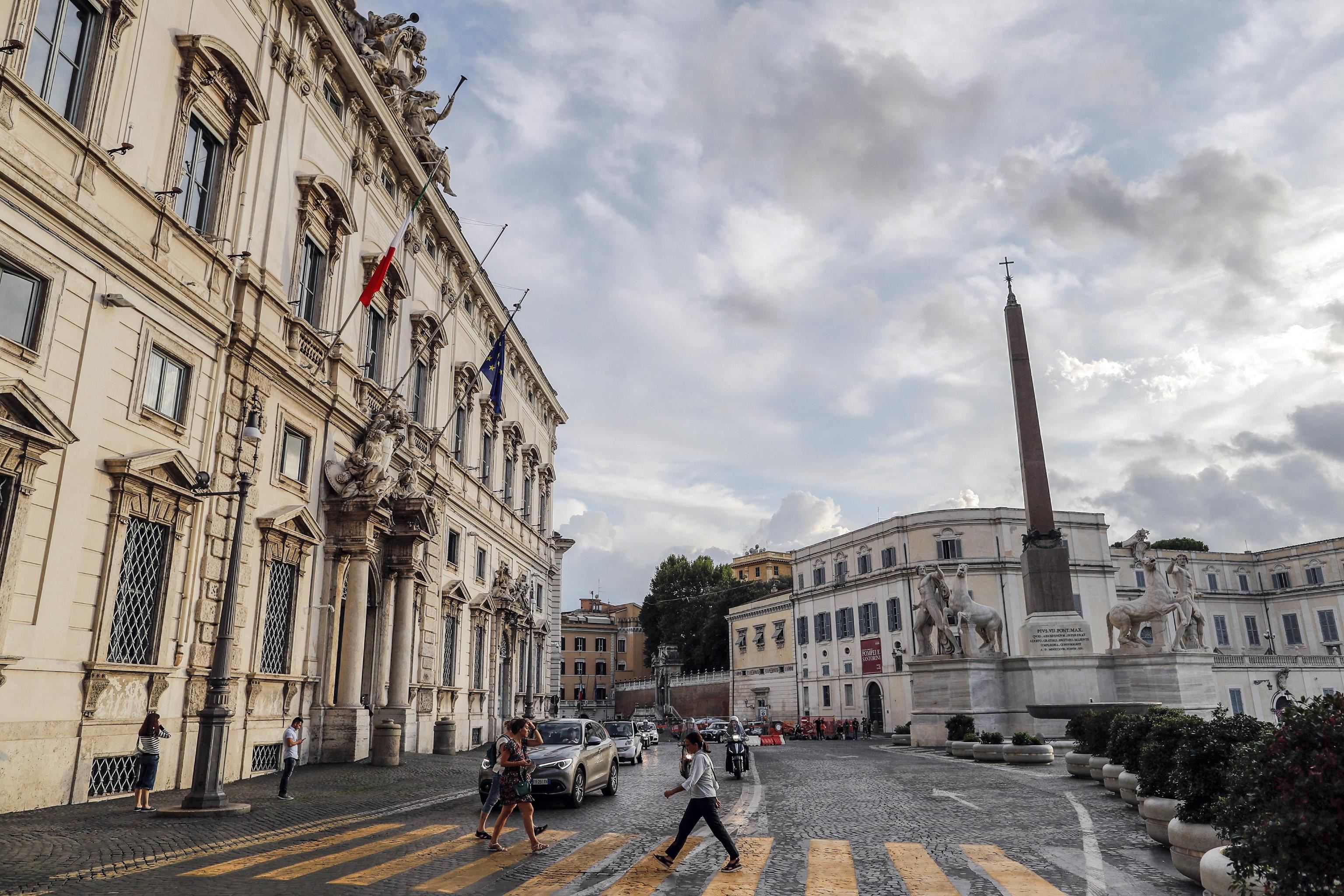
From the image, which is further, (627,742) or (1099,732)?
(627,742)

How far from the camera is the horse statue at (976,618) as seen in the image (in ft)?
91.2

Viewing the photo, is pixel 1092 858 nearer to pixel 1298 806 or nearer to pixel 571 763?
pixel 1298 806

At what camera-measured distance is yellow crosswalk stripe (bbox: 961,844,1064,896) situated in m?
7.64

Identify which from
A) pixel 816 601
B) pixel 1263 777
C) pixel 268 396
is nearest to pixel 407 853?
pixel 1263 777

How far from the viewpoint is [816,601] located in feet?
219

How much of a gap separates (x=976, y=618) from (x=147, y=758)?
75.4ft

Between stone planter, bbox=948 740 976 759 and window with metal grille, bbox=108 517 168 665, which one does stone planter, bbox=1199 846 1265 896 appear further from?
stone planter, bbox=948 740 976 759

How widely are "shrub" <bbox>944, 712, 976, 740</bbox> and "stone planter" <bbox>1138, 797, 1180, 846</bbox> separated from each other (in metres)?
16.2

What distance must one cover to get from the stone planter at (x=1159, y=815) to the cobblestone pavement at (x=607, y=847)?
227 mm

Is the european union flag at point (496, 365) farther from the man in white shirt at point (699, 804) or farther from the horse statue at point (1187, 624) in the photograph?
the horse statue at point (1187, 624)

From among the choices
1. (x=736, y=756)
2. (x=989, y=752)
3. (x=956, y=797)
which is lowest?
(x=956, y=797)

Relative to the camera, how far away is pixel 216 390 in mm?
16797

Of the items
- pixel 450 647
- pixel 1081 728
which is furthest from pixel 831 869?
pixel 450 647

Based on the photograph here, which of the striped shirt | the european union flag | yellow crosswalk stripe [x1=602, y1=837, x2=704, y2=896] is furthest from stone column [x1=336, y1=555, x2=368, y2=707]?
yellow crosswalk stripe [x1=602, y1=837, x2=704, y2=896]
